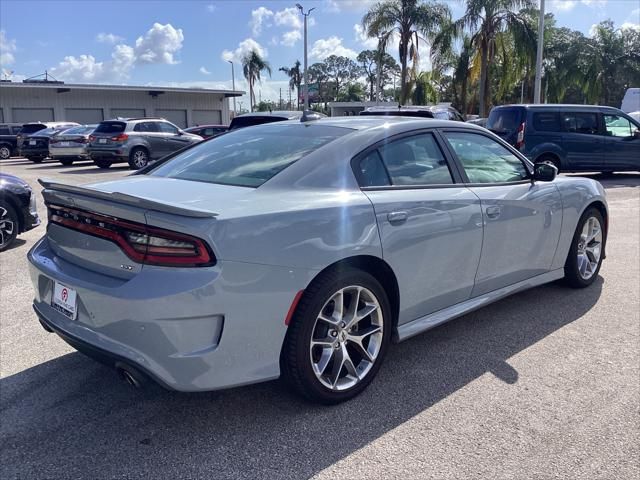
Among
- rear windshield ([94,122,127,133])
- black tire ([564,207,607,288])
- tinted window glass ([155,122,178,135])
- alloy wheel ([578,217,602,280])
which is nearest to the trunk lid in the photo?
black tire ([564,207,607,288])

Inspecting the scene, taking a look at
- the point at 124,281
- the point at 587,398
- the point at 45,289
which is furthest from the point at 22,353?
the point at 587,398

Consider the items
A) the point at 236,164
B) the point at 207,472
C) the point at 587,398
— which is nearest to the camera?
the point at 207,472

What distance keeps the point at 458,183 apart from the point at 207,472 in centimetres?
231

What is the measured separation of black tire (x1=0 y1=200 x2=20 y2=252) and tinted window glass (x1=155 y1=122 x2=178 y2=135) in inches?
481

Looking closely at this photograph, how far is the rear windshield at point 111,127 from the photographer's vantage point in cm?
1758

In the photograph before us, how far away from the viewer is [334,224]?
2.87 metres

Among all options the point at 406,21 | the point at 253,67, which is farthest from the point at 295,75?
the point at 406,21

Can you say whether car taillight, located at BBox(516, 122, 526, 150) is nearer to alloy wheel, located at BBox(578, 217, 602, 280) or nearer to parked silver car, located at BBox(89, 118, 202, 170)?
alloy wheel, located at BBox(578, 217, 602, 280)

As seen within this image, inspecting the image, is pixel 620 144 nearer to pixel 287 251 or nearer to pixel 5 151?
pixel 287 251

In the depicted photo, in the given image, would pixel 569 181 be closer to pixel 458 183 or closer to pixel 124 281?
pixel 458 183

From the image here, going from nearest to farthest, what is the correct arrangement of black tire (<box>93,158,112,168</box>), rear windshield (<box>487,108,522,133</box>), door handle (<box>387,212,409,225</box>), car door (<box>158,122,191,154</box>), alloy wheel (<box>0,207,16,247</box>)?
1. door handle (<box>387,212,409,225</box>)
2. alloy wheel (<box>0,207,16,247</box>)
3. rear windshield (<box>487,108,522,133</box>)
4. black tire (<box>93,158,112,168</box>)
5. car door (<box>158,122,191,154</box>)

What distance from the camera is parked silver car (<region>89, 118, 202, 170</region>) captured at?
17328 millimetres

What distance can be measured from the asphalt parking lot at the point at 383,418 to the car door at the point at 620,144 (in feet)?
36.2

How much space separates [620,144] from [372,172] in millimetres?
12768
